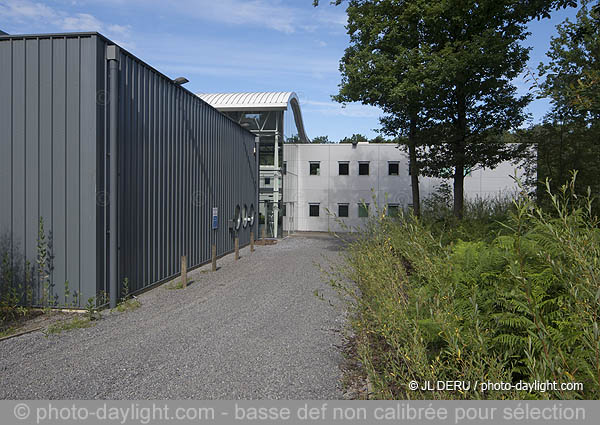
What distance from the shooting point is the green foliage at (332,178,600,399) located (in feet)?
9.01

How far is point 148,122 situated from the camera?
11664 millimetres

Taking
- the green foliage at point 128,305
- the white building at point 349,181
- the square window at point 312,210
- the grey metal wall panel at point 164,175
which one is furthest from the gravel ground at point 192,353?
the square window at point 312,210

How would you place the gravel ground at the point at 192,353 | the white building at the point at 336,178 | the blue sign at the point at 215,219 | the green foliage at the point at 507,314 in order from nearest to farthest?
the green foliage at the point at 507,314 < the gravel ground at the point at 192,353 < the blue sign at the point at 215,219 < the white building at the point at 336,178

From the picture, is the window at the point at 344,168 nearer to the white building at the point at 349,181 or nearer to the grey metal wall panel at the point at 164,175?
the white building at the point at 349,181

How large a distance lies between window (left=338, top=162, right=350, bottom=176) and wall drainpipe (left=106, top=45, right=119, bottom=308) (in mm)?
28326

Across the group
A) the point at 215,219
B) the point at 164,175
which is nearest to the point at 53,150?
the point at 164,175

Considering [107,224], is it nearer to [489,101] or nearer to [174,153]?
[174,153]

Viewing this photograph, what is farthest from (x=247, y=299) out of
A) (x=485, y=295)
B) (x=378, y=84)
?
(x=378, y=84)

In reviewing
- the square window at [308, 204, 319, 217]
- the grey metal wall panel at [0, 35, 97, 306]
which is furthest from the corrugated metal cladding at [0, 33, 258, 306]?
the square window at [308, 204, 319, 217]

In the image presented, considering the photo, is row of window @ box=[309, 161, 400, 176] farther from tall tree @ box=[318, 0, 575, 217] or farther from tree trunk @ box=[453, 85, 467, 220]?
tree trunk @ box=[453, 85, 467, 220]

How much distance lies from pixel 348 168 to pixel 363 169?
117 centimetres

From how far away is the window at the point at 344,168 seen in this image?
37.1 m

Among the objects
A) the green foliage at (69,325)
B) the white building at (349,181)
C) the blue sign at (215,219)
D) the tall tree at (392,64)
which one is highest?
the tall tree at (392,64)

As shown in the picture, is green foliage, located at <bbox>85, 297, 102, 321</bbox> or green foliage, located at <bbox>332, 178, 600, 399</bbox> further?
green foliage, located at <bbox>85, 297, 102, 321</bbox>
